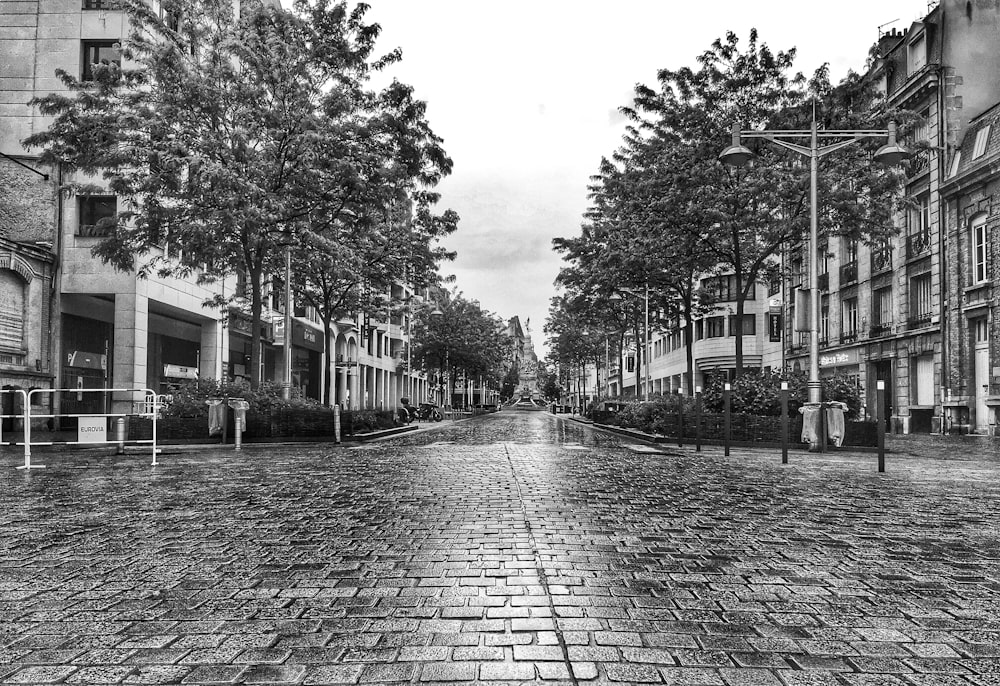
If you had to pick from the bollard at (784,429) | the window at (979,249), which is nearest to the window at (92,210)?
the bollard at (784,429)

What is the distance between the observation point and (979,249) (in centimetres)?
2948

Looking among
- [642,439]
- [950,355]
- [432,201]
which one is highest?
[432,201]

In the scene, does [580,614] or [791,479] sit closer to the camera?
[580,614]

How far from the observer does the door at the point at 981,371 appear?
93.6 feet

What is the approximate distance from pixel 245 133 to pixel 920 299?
27.9 meters

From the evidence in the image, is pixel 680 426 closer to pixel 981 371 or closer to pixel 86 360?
pixel 981 371

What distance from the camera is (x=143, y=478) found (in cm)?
1182

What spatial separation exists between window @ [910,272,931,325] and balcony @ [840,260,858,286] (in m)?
5.01

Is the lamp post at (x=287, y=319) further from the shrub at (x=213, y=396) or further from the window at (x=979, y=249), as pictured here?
the window at (x=979, y=249)

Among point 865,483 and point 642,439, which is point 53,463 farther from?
point 642,439

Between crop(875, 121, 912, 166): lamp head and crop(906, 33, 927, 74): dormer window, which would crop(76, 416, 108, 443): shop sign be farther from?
crop(906, 33, 927, 74): dormer window

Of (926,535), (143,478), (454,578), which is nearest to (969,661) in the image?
(454,578)

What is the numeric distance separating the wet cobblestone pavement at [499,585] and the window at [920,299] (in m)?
25.4

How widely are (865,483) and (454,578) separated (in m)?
8.24
